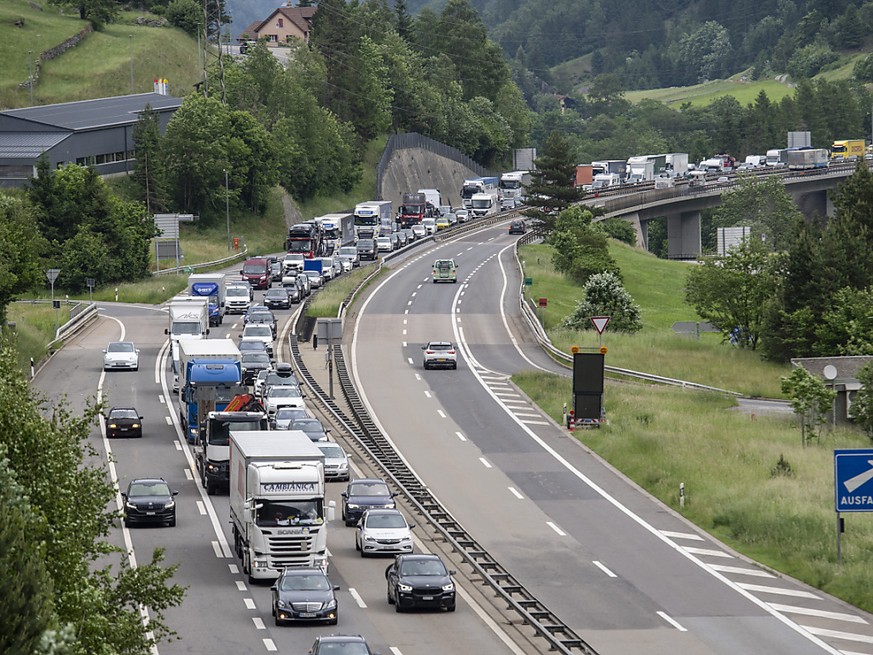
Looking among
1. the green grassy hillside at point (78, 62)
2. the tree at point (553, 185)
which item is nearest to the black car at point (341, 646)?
the tree at point (553, 185)

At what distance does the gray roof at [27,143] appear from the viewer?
132875 mm

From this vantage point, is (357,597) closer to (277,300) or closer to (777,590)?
(777,590)

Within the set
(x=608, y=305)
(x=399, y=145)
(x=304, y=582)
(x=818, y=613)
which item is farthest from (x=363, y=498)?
(x=399, y=145)

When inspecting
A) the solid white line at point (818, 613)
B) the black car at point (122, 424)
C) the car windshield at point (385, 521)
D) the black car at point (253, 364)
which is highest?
the black car at point (253, 364)

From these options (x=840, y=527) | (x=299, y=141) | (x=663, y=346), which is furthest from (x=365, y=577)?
(x=299, y=141)

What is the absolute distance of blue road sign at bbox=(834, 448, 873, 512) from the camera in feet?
135

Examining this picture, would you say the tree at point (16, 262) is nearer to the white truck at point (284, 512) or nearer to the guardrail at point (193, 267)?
the guardrail at point (193, 267)

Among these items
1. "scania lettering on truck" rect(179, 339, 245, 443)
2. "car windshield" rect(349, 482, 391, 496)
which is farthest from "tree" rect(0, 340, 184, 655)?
"scania lettering on truck" rect(179, 339, 245, 443)

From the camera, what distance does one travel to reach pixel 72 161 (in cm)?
13588

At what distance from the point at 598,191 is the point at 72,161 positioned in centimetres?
6528

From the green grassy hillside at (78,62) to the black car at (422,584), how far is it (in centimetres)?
14157

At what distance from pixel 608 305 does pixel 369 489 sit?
47478 mm

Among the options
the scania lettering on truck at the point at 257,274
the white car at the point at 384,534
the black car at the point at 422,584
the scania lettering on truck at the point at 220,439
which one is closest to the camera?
the black car at the point at 422,584

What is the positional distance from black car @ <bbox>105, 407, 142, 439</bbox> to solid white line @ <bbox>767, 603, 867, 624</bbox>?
2910 centimetres
